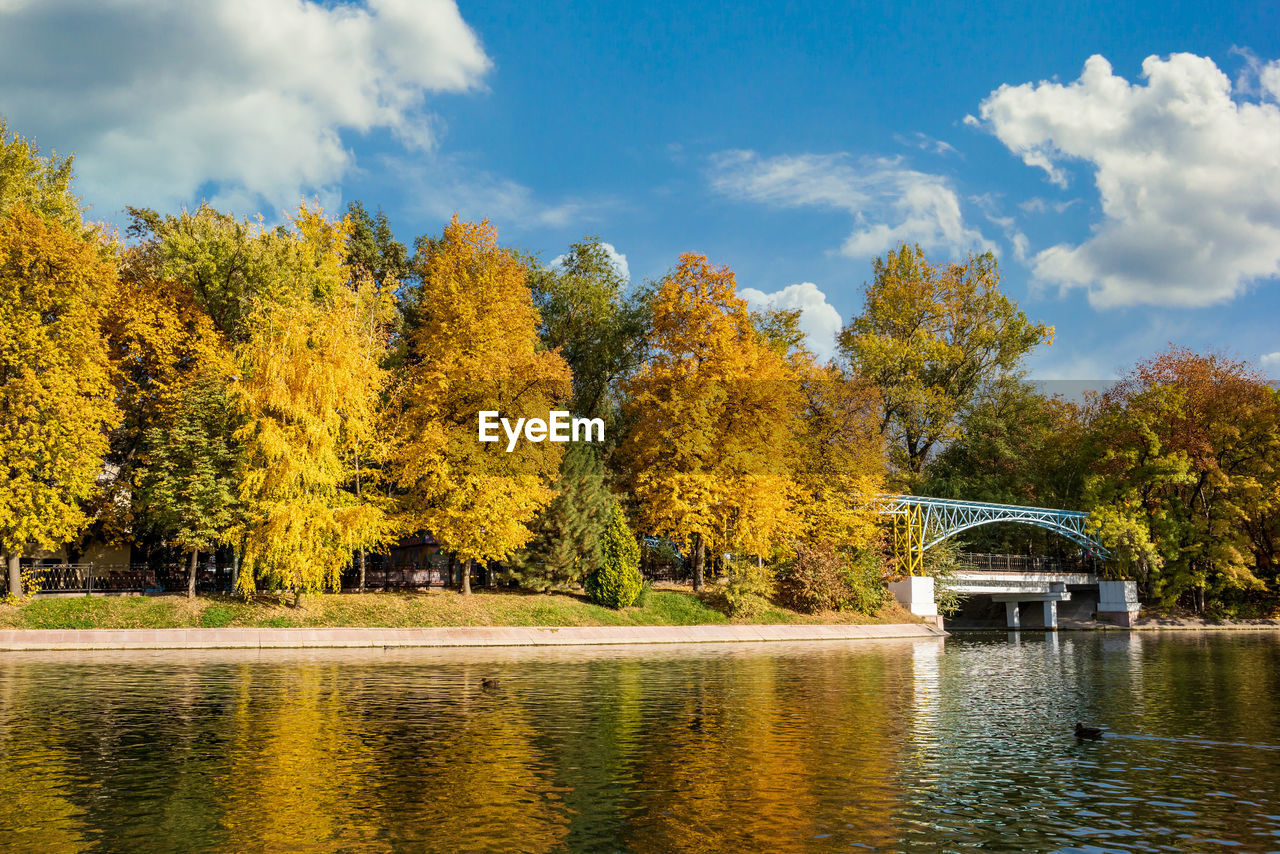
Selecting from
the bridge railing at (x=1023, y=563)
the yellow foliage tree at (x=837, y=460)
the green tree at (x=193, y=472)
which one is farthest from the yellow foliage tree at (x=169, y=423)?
the bridge railing at (x=1023, y=563)

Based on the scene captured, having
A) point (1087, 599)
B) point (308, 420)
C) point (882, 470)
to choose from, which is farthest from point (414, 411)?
point (1087, 599)

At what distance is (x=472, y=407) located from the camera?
51.8 meters

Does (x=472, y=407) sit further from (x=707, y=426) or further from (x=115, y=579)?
(x=115, y=579)

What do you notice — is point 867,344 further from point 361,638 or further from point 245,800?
point 245,800

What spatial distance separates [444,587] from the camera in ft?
178

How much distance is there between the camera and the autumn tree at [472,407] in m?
49.2

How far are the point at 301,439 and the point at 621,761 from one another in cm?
3359

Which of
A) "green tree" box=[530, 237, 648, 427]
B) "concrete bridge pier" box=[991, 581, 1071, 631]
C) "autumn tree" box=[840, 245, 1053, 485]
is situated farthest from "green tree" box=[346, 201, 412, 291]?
"concrete bridge pier" box=[991, 581, 1071, 631]

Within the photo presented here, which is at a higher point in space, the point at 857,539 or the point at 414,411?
the point at 414,411

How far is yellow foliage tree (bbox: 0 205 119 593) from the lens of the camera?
41.8 m

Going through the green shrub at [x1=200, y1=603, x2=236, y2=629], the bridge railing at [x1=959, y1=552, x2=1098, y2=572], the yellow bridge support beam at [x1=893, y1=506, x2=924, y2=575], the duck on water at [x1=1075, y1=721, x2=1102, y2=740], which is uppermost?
the yellow bridge support beam at [x1=893, y1=506, x2=924, y2=575]

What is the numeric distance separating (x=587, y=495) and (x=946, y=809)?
4178 centimetres

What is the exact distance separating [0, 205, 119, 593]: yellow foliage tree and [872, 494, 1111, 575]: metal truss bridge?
46978 millimetres

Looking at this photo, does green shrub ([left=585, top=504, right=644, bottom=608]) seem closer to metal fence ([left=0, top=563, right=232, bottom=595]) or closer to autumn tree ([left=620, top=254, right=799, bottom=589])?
autumn tree ([left=620, top=254, right=799, bottom=589])
